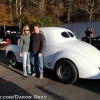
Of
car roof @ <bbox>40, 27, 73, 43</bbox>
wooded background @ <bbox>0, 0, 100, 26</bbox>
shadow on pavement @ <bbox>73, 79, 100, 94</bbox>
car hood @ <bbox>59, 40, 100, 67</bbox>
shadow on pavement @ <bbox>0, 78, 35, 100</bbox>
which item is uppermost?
wooded background @ <bbox>0, 0, 100, 26</bbox>

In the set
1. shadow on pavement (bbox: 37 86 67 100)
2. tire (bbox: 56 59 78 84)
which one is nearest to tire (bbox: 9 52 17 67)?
tire (bbox: 56 59 78 84)

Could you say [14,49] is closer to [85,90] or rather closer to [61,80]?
[61,80]

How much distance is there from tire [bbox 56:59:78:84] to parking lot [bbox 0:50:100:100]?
6.6 inches

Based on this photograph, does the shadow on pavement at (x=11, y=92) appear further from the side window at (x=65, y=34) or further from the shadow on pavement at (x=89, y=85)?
the side window at (x=65, y=34)

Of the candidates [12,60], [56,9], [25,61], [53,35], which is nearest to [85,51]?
[53,35]

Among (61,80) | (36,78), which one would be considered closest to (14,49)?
(36,78)

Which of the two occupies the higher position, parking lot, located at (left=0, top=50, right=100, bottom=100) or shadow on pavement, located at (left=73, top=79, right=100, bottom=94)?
parking lot, located at (left=0, top=50, right=100, bottom=100)

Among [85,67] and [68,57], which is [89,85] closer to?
[85,67]

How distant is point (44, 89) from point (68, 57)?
1.17 meters

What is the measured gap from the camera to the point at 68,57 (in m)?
5.27

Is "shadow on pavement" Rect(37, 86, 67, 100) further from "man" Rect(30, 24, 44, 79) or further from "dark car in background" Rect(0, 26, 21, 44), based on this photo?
"dark car in background" Rect(0, 26, 21, 44)

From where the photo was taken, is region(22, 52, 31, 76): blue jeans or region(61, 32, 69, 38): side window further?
region(61, 32, 69, 38): side window

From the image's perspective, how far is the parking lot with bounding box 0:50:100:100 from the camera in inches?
174

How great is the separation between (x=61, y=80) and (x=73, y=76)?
0.48m
